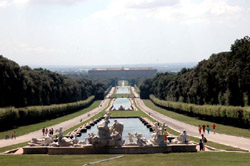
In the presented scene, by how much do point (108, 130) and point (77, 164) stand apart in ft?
20.4

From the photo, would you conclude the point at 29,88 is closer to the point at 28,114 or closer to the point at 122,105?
the point at 28,114

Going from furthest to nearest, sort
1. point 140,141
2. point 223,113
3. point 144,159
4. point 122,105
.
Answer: point 122,105, point 223,113, point 140,141, point 144,159

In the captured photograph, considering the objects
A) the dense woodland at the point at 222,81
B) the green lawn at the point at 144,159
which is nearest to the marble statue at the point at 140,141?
the green lawn at the point at 144,159

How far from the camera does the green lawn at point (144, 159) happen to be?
26.1 meters

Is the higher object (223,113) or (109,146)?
(223,113)

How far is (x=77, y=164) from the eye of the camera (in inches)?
1024

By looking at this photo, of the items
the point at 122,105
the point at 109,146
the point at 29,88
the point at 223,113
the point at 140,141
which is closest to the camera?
the point at 109,146

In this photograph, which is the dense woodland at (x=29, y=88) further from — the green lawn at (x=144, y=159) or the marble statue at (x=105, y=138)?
the green lawn at (x=144, y=159)

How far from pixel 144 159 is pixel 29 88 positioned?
166 feet

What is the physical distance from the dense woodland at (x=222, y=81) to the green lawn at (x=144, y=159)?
3115cm

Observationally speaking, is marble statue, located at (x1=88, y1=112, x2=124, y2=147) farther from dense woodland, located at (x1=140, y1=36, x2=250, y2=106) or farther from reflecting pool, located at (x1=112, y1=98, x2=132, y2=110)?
reflecting pool, located at (x1=112, y1=98, x2=132, y2=110)

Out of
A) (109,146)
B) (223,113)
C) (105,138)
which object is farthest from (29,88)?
(109,146)

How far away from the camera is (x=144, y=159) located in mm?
27906

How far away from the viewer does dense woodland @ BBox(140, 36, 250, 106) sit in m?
60.6
